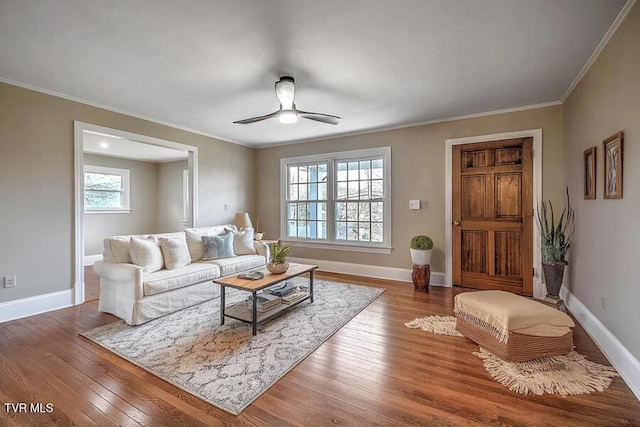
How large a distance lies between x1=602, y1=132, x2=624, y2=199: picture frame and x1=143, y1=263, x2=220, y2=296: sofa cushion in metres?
4.03

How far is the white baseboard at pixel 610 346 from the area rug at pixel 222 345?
211cm

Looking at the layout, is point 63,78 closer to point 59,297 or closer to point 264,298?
point 59,297

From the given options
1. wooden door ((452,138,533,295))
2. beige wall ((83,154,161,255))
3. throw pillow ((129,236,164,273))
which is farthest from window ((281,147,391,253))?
beige wall ((83,154,161,255))

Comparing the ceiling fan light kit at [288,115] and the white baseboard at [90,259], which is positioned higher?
the ceiling fan light kit at [288,115]

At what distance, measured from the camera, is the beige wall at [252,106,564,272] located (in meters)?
3.79

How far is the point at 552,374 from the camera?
207cm

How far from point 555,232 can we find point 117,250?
5.17 meters

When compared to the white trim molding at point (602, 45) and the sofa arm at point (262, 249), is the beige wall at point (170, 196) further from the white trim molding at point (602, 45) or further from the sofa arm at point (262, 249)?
the white trim molding at point (602, 45)

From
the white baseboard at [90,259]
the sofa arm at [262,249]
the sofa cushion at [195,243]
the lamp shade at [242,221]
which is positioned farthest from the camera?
the white baseboard at [90,259]

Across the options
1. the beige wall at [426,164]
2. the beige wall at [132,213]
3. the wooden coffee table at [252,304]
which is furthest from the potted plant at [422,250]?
the beige wall at [132,213]

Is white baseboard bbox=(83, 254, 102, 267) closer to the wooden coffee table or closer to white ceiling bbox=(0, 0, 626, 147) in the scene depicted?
white ceiling bbox=(0, 0, 626, 147)

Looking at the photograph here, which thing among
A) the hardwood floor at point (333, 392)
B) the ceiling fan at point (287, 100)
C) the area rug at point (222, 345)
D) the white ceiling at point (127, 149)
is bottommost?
the hardwood floor at point (333, 392)

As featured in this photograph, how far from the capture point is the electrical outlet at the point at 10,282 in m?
3.11

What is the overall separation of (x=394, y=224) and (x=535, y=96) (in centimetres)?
249
